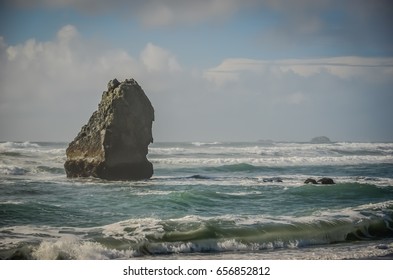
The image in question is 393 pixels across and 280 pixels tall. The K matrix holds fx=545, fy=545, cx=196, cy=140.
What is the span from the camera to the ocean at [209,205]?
579 centimetres

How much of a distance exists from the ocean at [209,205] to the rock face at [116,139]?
0.17 metres

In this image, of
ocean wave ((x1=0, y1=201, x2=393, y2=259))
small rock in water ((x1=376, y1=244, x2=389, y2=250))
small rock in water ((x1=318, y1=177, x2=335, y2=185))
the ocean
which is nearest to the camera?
ocean wave ((x1=0, y1=201, x2=393, y2=259))

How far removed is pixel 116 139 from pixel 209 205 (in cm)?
177

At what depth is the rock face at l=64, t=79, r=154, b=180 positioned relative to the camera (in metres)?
6.78

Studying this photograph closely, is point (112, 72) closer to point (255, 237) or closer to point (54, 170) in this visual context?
point (54, 170)

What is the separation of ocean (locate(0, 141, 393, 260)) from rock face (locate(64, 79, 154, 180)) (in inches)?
6.6

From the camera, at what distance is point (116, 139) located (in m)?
7.29

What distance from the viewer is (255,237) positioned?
6031 mm

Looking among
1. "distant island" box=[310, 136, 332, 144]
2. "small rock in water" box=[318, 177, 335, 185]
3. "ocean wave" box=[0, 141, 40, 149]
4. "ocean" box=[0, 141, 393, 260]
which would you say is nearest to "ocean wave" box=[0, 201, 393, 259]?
"ocean" box=[0, 141, 393, 260]

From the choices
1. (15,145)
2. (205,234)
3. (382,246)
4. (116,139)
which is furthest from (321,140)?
(15,145)

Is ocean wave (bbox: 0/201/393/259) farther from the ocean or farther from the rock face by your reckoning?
the rock face

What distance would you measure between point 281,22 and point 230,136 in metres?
1.48

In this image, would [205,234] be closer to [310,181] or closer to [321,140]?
[310,181]
